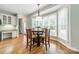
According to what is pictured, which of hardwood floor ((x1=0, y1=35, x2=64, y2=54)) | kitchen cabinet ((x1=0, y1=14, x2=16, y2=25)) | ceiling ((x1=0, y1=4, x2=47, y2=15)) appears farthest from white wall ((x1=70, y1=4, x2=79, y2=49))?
kitchen cabinet ((x1=0, y1=14, x2=16, y2=25))

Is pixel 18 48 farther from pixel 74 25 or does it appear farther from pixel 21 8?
pixel 74 25

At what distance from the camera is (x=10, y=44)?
116 inches

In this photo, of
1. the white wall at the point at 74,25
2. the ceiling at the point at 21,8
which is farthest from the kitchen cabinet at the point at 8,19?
the white wall at the point at 74,25

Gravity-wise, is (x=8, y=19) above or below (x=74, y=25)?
above

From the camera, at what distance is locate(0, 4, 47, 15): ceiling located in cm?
269

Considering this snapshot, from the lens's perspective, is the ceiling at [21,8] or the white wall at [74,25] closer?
the ceiling at [21,8]

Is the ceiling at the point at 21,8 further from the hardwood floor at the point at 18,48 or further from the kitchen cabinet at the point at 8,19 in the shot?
the hardwood floor at the point at 18,48

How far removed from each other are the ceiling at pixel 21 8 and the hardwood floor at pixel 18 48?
0.78 meters

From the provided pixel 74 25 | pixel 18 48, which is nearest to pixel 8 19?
pixel 18 48

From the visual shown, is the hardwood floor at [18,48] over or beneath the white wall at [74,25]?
beneath

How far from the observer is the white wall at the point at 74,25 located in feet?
9.47

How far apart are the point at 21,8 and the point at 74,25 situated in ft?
5.57

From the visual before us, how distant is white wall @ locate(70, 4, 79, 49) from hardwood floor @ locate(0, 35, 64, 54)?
0.55m

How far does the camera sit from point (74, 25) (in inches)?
118
